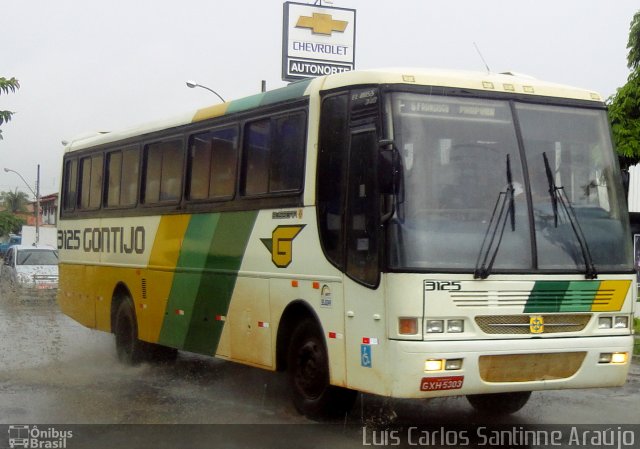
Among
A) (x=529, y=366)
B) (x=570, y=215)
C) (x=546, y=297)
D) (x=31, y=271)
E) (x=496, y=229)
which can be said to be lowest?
(x=529, y=366)

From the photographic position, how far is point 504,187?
8539 millimetres

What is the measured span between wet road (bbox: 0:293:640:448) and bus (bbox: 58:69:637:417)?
1.48 feet

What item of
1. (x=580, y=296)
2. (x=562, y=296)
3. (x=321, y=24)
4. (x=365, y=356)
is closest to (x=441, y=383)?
(x=365, y=356)

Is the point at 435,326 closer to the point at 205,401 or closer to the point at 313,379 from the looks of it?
the point at 313,379

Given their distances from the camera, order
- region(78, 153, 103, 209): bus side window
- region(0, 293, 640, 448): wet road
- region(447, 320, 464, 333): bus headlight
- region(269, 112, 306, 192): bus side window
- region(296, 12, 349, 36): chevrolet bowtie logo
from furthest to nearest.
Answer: region(296, 12, 349, 36): chevrolet bowtie logo → region(78, 153, 103, 209): bus side window → region(269, 112, 306, 192): bus side window → region(0, 293, 640, 448): wet road → region(447, 320, 464, 333): bus headlight

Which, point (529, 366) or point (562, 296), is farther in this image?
point (562, 296)

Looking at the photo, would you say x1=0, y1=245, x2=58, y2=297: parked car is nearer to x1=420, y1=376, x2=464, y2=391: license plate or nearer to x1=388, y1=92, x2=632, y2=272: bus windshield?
x1=388, y1=92, x2=632, y2=272: bus windshield

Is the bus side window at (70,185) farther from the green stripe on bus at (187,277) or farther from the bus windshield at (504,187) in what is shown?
the bus windshield at (504,187)

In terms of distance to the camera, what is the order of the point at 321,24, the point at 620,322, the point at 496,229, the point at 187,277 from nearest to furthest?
the point at 496,229 → the point at 620,322 → the point at 187,277 → the point at 321,24

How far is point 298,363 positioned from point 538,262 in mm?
2615

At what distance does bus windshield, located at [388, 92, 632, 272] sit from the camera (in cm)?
827

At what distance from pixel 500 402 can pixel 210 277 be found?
142 inches

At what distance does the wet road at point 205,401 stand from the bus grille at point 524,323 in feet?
4.50

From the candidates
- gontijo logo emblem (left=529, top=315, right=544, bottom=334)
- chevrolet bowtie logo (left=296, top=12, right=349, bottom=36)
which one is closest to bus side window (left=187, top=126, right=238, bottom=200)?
gontijo logo emblem (left=529, top=315, right=544, bottom=334)
